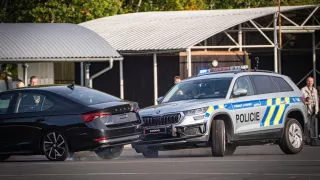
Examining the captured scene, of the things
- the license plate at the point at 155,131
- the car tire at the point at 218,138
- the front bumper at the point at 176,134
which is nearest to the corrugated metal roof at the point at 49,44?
the license plate at the point at 155,131

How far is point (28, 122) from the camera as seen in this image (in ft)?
60.2

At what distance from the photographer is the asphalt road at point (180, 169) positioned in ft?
47.4

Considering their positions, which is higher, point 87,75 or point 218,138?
point 87,75

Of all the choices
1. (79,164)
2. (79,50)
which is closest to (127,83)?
(79,50)

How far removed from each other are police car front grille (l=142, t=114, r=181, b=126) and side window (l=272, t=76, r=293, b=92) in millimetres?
2658

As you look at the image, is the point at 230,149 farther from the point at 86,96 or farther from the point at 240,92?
the point at 86,96

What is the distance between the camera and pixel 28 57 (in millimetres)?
28812

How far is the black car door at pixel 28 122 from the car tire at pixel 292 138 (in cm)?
435

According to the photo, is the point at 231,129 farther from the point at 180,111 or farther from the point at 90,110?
the point at 90,110

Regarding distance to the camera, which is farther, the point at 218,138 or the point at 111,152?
the point at 111,152

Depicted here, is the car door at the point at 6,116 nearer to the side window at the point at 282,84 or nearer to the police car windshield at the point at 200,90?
the police car windshield at the point at 200,90

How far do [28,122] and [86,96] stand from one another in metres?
1.12

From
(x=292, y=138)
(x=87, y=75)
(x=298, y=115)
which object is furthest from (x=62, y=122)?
(x=87, y=75)

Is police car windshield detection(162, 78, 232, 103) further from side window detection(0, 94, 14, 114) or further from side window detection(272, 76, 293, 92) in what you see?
side window detection(0, 94, 14, 114)
